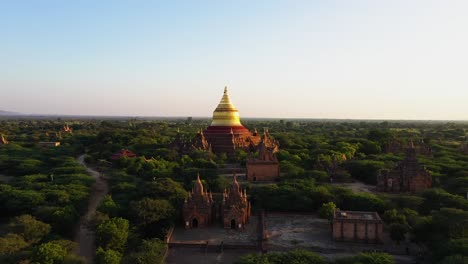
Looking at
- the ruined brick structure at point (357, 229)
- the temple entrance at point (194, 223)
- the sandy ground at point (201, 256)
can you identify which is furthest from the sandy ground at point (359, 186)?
the sandy ground at point (201, 256)

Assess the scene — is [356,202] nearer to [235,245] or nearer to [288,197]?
[288,197]

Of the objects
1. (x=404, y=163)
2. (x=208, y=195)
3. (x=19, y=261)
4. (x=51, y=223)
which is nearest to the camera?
(x=19, y=261)

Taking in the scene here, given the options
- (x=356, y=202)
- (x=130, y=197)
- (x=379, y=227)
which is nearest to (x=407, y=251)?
(x=379, y=227)

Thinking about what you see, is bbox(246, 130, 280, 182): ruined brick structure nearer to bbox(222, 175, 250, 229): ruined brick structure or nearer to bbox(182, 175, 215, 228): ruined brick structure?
bbox(222, 175, 250, 229): ruined brick structure

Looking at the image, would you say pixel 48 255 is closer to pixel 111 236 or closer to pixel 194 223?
pixel 111 236

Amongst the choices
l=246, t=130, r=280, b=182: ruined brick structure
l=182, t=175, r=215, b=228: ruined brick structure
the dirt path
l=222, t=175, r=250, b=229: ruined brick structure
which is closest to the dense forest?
the dirt path

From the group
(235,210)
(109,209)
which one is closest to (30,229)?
(109,209)
